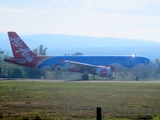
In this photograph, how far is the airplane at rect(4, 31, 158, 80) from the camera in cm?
6094

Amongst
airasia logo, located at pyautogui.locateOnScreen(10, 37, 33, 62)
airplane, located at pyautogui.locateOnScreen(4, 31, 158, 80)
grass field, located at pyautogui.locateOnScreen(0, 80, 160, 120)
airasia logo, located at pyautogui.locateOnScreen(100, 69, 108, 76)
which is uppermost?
airasia logo, located at pyautogui.locateOnScreen(10, 37, 33, 62)

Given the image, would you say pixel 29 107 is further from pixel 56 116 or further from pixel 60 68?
pixel 60 68

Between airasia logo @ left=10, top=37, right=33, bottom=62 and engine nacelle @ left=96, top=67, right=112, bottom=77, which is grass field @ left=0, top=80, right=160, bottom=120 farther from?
airasia logo @ left=10, top=37, right=33, bottom=62

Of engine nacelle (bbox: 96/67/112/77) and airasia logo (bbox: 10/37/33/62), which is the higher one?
airasia logo (bbox: 10/37/33/62)

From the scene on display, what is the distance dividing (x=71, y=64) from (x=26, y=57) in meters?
6.27

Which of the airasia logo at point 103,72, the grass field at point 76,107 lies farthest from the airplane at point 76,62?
the grass field at point 76,107

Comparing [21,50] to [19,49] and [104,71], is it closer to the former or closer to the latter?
[19,49]

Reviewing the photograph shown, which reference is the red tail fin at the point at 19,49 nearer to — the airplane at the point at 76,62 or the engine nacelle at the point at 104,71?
the airplane at the point at 76,62

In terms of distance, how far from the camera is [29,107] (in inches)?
972

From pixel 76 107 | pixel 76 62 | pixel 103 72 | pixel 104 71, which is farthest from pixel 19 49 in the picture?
pixel 76 107

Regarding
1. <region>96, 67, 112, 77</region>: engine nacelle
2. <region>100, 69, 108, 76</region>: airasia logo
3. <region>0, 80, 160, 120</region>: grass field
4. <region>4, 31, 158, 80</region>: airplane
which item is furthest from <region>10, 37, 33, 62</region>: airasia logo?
<region>0, 80, 160, 120</region>: grass field

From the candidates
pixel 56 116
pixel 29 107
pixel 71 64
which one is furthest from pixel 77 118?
pixel 71 64

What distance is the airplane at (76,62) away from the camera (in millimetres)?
60938

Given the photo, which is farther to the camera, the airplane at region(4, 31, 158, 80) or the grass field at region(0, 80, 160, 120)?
the airplane at region(4, 31, 158, 80)
